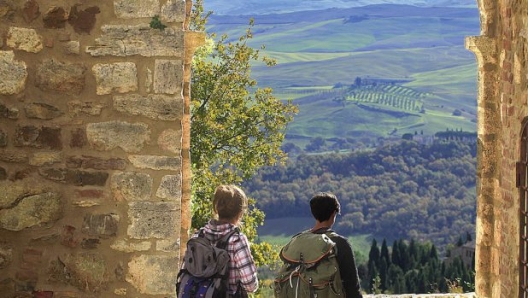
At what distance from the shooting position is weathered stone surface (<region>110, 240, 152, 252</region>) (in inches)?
243

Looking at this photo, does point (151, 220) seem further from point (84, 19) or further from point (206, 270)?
point (84, 19)

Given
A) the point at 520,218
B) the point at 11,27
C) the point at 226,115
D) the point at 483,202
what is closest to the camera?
the point at 11,27

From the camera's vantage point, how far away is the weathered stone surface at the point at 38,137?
617 centimetres

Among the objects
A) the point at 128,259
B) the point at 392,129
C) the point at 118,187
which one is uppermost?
the point at 118,187

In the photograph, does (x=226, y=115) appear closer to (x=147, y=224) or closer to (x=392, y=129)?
(x=147, y=224)

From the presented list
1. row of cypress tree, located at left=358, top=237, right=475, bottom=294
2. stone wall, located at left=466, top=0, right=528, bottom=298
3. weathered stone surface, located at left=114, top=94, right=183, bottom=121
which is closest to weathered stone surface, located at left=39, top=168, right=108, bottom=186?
weathered stone surface, located at left=114, top=94, right=183, bottom=121

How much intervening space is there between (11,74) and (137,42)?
2.66 feet

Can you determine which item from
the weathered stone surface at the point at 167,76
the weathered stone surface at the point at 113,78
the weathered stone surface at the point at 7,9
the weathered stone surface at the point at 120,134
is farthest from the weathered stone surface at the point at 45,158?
the weathered stone surface at the point at 7,9

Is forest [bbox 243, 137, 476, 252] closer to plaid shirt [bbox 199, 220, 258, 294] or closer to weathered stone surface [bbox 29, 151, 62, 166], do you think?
weathered stone surface [bbox 29, 151, 62, 166]

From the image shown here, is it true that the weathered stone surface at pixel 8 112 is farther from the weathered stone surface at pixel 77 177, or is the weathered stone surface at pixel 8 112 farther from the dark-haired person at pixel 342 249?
the dark-haired person at pixel 342 249

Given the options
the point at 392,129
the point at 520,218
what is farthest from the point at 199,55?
the point at 392,129

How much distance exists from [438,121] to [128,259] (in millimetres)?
49281

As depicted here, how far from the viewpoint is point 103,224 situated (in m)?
6.18

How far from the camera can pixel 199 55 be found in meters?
13.6
